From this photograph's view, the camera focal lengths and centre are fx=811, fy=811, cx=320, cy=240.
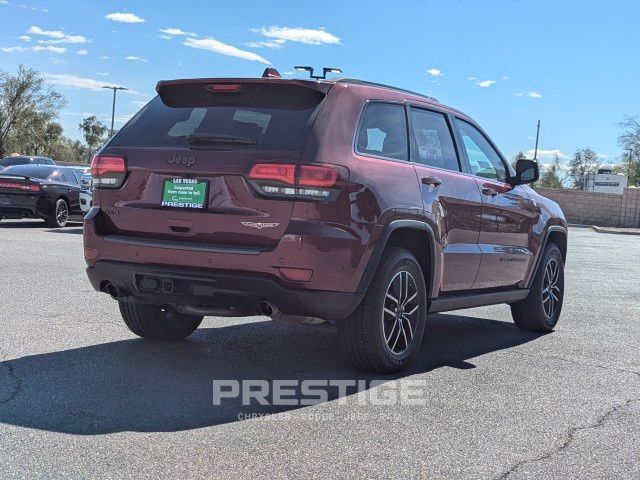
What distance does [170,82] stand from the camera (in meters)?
5.44

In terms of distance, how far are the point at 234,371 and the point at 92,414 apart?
1264 millimetres

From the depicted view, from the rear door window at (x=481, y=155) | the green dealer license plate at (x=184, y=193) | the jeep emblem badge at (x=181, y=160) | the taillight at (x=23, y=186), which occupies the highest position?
the rear door window at (x=481, y=155)

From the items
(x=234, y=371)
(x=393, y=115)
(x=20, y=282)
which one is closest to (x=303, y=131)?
(x=393, y=115)

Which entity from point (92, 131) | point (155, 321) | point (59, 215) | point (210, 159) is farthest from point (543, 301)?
point (92, 131)

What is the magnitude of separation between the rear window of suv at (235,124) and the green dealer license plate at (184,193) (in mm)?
240

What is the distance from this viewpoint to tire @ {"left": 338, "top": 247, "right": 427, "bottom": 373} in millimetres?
5094

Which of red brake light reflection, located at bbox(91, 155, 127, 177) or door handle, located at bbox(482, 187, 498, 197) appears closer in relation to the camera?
red brake light reflection, located at bbox(91, 155, 127, 177)

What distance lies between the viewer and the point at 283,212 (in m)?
4.73

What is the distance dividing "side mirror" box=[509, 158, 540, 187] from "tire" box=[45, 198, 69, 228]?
13.7m

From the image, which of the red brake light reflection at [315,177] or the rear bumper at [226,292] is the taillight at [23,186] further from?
the red brake light reflection at [315,177]

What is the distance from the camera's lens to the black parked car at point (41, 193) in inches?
702

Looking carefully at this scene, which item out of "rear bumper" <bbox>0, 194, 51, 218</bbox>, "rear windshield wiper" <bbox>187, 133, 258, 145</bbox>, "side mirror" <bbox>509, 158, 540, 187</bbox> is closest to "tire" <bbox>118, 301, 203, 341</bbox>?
"rear windshield wiper" <bbox>187, 133, 258, 145</bbox>

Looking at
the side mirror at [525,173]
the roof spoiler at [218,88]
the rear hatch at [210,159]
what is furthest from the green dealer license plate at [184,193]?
the side mirror at [525,173]

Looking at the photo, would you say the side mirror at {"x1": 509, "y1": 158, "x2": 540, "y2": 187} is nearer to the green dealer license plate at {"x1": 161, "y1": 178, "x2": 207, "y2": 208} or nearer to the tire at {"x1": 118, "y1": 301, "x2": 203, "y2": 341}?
the tire at {"x1": 118, "y1": 301, "x2": 203, "y2": 341}
